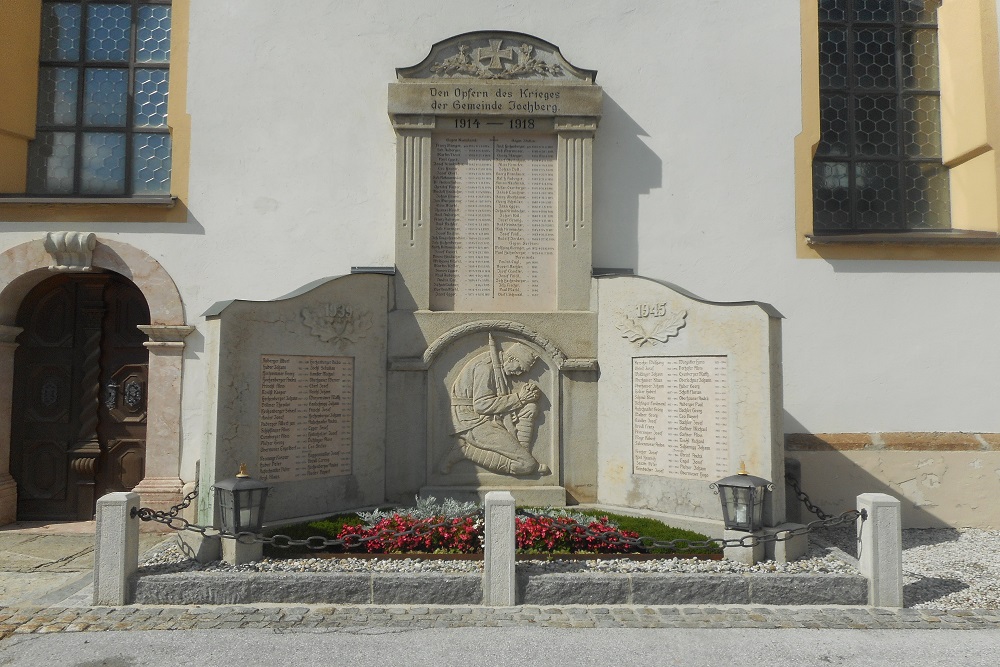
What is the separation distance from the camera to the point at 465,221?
8.15m

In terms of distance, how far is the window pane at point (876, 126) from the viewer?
920 cm

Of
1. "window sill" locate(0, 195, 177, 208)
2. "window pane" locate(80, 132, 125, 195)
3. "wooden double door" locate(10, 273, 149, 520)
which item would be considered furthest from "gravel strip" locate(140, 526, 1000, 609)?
"window pane" locate(80, 132, 125, 195)

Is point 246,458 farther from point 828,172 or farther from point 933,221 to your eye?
point 933,221

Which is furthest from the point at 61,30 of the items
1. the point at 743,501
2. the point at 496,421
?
the point at 743,501

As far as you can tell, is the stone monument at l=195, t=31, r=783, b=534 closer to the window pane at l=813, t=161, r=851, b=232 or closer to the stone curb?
the stone curb

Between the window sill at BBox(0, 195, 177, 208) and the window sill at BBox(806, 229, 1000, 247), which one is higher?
the window sill at BBox(0, 195, 177, 208)

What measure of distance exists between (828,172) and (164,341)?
26.3 ft

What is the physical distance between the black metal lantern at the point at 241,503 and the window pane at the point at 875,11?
29.1 feet

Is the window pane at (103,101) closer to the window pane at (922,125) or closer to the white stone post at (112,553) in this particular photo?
the white stone post at (112,553)

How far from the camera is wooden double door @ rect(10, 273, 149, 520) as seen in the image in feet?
28.0

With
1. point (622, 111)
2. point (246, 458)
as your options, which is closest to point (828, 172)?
point (622, 111)

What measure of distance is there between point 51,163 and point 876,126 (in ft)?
32.7

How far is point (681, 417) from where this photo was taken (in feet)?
22.9

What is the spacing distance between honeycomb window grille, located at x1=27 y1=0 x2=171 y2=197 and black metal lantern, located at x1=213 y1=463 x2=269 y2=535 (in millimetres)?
4551
